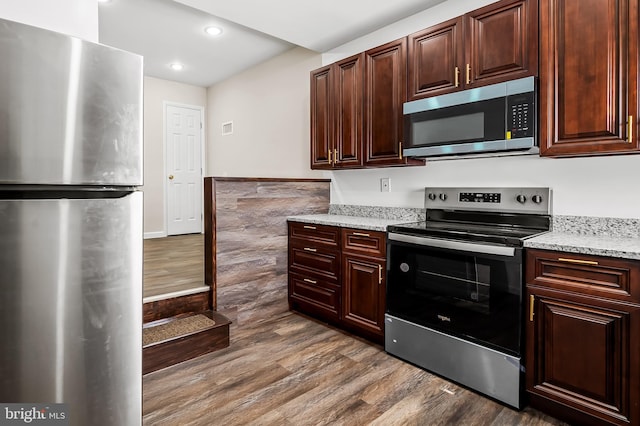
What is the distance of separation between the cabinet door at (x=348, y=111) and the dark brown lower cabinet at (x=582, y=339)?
5.43ft

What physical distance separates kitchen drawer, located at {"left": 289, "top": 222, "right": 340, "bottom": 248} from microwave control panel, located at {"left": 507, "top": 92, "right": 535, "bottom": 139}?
4.63ft

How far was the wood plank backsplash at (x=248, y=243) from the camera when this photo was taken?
9.56ft

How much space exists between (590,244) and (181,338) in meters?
2.42

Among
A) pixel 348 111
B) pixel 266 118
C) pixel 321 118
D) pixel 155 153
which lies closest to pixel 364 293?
pixel 348 111

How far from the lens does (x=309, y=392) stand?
6.76ft

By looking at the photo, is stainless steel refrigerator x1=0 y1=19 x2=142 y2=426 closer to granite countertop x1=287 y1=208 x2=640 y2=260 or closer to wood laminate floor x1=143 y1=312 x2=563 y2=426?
wood laminate floor x1=143 y1=312 x2=563 y2=426

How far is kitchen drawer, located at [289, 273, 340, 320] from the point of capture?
2.98 m

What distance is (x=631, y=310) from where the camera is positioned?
1.61m

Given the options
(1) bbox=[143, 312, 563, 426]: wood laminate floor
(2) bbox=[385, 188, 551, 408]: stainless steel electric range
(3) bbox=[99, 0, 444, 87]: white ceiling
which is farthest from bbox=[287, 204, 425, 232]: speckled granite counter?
(3) bbox=[99, 0, 444, 87]: white ceiling

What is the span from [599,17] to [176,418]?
115 inches

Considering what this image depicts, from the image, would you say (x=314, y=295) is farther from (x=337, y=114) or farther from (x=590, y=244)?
Result: (x=590, y=244)

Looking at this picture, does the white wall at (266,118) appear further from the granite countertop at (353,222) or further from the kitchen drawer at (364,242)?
the kitchen drawer at (364,242)

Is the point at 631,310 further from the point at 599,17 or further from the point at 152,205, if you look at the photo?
the point at 152,205

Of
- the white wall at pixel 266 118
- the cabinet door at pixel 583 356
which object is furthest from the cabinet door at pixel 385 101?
the cabinet door at pixel 583 356
